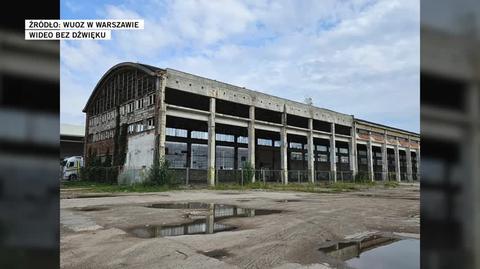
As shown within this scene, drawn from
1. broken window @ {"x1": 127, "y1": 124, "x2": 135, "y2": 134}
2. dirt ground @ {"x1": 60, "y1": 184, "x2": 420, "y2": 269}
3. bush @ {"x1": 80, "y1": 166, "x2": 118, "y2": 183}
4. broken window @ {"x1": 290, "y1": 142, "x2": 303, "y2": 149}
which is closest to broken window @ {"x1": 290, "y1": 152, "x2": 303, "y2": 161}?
broken window @ {"x1": 290, "y1": 142, "x2": 303, "y2": 149}

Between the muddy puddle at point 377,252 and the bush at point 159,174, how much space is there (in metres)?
21.1

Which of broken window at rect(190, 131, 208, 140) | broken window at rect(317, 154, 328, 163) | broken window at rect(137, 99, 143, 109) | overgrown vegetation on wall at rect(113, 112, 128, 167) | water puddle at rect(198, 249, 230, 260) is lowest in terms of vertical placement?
water puddle at rect(198, 249, 230, 260)

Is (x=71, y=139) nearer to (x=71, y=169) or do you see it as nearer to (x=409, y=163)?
(x=71, y=169)

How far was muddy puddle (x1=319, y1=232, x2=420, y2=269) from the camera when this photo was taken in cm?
525

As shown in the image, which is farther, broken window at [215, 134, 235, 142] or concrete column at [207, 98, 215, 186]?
broken window at [215, 134, 235, 142]

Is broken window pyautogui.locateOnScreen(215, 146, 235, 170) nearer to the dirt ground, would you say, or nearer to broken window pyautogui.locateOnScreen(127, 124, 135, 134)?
broken window pyautogui.locateOnScreen(127, 124, 135, 134)

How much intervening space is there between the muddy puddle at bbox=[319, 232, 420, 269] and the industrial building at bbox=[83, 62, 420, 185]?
71.4ft

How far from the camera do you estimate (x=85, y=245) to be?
6.22 meters

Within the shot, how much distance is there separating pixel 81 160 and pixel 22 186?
43741 millimetres

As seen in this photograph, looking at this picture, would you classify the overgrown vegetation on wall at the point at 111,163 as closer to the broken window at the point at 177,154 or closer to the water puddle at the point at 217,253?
the broken window at the point at 177,154

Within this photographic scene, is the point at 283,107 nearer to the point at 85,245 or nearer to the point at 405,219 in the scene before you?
the point at 405,219

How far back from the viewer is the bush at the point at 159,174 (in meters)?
26.6

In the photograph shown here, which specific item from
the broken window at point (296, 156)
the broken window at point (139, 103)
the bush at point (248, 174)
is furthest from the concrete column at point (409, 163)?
the broken window at point (139, 103)

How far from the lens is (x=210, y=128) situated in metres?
30.2
